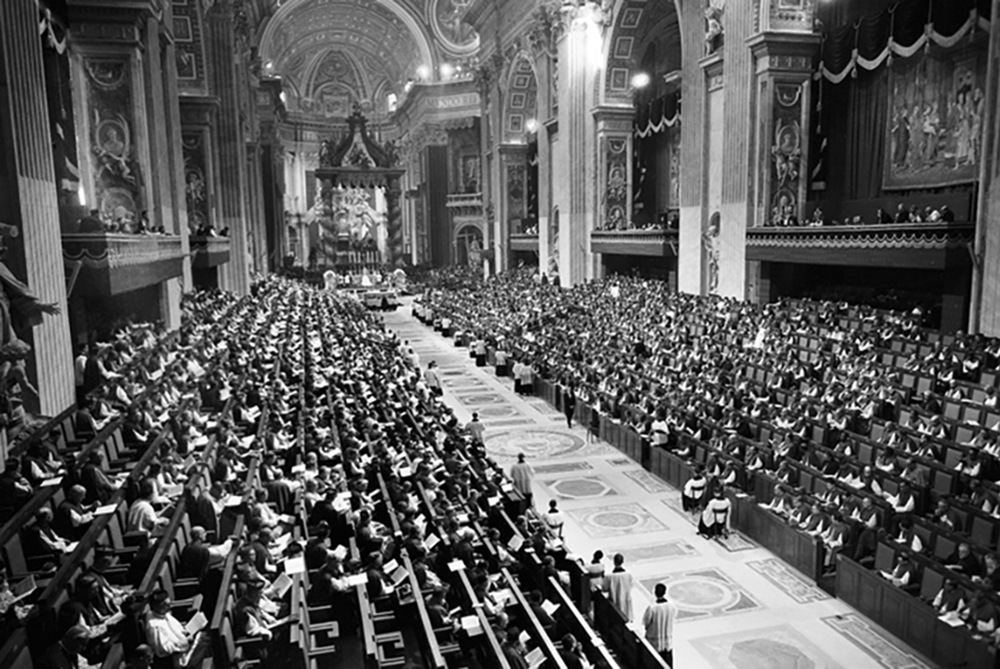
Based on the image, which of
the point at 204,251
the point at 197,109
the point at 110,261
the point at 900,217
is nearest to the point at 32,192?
the point at 110,261

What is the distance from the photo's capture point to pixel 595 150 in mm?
31609

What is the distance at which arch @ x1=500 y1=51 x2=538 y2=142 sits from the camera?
42.0m

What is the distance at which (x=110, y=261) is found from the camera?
39.3 feet

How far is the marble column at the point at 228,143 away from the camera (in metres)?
29.5

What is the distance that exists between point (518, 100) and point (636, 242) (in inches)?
754

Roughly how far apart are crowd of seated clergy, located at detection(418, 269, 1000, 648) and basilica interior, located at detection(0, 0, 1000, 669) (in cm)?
90

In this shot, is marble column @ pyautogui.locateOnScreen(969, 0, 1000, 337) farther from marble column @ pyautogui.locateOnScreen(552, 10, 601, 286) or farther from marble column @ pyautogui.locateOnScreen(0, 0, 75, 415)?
marble column @ pyautogui.locateOnScreen(552, 10, 601, 286)

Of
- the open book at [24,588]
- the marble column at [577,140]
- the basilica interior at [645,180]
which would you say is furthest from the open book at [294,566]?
the marble column at [577,140]

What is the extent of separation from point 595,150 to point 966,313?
19.3 metres

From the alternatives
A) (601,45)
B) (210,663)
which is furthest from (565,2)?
(210,663)

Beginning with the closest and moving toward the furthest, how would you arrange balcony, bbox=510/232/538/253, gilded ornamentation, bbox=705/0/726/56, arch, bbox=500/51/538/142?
gilded ornamentation, bbox=705/0/726/56, balcony, bbox=510/232/538/253, arch, bbox=500/51/538/142

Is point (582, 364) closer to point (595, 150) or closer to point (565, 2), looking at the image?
point (595, 150)

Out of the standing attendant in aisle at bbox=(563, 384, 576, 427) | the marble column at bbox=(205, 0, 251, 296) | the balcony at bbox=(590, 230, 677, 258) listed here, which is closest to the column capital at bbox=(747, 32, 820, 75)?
the balcony at bbox=(590, 230, 677, 258)

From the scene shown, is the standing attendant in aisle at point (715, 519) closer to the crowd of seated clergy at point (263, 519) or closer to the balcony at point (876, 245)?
the crowd of seated clergy at point (263, 519)
